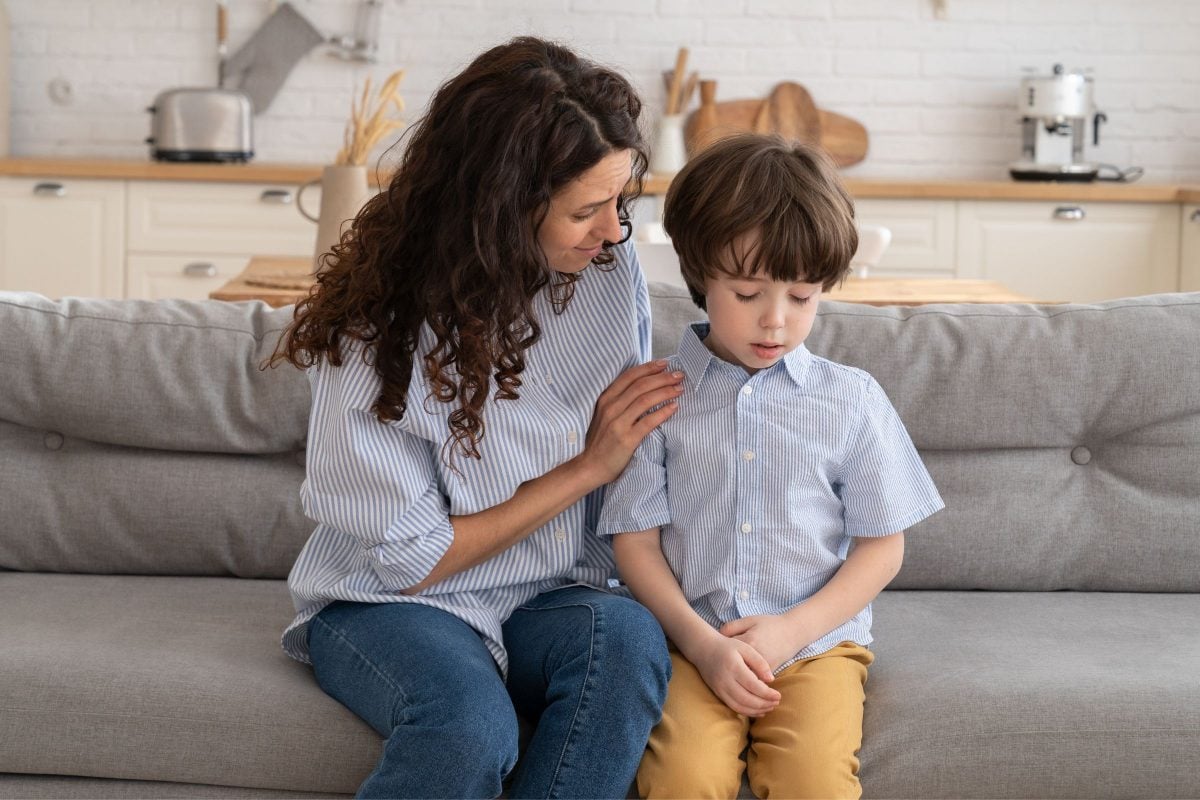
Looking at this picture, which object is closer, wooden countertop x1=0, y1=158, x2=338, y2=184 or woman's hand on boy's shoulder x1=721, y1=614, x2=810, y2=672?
woman's hand on boy's shoulder x1=721, y1=614, x2=810, y2=672

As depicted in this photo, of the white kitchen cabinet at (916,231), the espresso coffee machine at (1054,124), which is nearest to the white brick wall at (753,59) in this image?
the espresso coffee machine at (1054,124)

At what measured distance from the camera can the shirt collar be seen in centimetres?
163

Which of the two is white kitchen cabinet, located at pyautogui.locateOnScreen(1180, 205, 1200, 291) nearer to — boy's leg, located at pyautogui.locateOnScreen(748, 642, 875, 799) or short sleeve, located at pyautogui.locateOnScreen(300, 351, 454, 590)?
boy's leg, located at pyautogui.locateOnScreen(748, 642, 875, 799)

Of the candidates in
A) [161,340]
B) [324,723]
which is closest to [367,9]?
[161,340]

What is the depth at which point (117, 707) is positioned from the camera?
1.52 metres

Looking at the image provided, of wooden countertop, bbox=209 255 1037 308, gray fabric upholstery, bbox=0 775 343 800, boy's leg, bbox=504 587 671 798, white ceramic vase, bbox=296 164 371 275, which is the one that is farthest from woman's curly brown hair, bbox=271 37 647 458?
white ceramic vase, bbox=296 164 371 275

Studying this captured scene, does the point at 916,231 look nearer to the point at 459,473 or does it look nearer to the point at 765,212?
the point at 765,212

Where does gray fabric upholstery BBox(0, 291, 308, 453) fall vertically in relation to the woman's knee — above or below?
above

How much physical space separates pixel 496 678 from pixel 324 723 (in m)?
0.20

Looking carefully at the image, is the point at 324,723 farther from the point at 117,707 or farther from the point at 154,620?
the point at 154,620

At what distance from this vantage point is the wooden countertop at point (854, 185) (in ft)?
14.1

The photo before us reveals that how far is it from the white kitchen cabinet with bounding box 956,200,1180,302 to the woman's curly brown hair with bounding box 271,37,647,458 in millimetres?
3069

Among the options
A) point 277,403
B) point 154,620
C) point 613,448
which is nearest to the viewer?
point 613,448

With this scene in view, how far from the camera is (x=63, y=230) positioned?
4.39 meters
